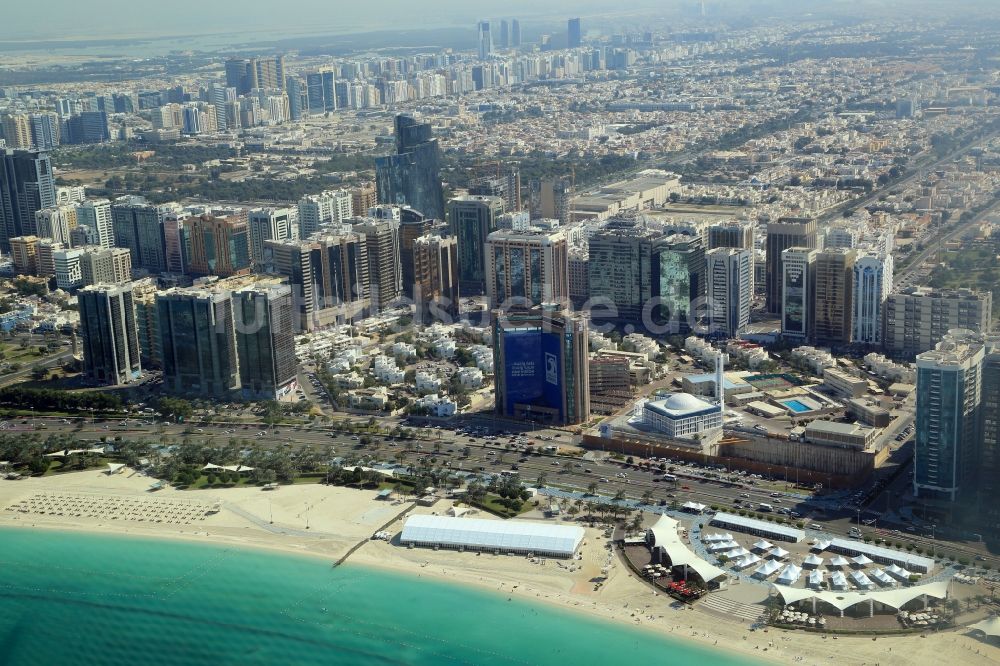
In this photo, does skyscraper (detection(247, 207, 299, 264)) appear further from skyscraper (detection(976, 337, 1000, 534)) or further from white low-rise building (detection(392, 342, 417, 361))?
skyscraper (detection(976, 337, 1000, 534))

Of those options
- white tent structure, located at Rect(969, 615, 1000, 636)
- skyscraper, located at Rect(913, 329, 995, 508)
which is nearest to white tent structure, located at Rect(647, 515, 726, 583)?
white tent structure, located at Rect(969, 615, 1000, 636)

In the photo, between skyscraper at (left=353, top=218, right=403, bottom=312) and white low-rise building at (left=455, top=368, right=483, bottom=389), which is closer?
white low-rise building at (left=455, top=368, right=483, bottom=389)

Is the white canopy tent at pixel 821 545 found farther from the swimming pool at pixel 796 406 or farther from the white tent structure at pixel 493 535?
the swimming pool at pixel 796 406

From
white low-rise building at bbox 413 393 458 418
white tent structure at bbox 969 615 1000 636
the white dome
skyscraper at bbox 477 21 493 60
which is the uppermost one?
skyscraper at bbox 477 21 493 60

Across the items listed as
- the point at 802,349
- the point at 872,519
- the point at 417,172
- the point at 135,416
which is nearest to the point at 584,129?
the point at 417,172

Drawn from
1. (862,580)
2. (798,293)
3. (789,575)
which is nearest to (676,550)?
(789,575)

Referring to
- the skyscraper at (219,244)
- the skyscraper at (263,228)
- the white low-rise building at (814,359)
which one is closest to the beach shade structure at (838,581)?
the white low-rise building at (814,359)

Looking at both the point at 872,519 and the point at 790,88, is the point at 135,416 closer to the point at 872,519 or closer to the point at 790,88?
the point at 872,519
